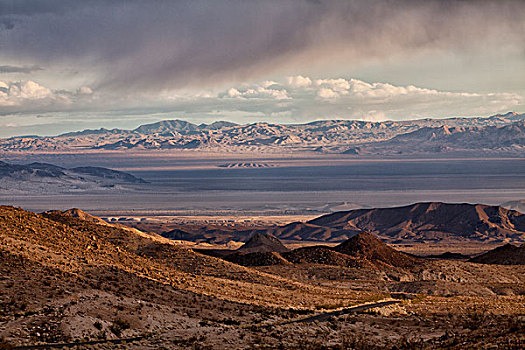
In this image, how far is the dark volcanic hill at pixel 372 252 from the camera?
72312 millimetres

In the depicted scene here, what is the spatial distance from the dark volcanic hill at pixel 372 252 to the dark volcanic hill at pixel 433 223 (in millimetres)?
71775

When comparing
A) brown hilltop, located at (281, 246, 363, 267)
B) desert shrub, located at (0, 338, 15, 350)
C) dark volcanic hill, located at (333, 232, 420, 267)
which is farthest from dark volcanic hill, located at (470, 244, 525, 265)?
desert shrub, located at (0, 338, 15, 350)

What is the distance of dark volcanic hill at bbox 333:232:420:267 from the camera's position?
7231cm

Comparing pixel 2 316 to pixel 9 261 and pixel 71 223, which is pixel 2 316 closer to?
pixel 9 261

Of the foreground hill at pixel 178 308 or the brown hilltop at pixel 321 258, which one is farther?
the brown hilltop at pixel 321 258

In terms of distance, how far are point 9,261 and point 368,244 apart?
175ft

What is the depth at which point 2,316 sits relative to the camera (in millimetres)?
23469

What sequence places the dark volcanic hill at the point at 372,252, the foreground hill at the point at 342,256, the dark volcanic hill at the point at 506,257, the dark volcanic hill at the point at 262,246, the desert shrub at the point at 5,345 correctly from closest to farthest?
the desert shrub at the point at 5,345 < the foreground hill at the point at 342,256 < the dark volcanic hill at the point at 372,252 < the dark volcanic hill at the point at 506,257 < the dark volcanic hill at the point at 262,246

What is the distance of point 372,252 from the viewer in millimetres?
74750

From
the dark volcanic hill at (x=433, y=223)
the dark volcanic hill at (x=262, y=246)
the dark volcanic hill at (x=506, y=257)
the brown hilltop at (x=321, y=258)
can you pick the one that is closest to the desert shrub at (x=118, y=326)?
the brown hilltop at (x=321, y=258)

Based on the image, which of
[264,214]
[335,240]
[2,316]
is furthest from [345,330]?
[264,214]

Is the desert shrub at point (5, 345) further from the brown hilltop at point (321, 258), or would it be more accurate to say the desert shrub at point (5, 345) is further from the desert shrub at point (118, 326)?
the brown hilltop at point (321, 258)

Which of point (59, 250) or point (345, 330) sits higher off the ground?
point (59, 250)

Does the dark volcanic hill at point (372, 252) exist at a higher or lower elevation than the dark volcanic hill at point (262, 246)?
higher
